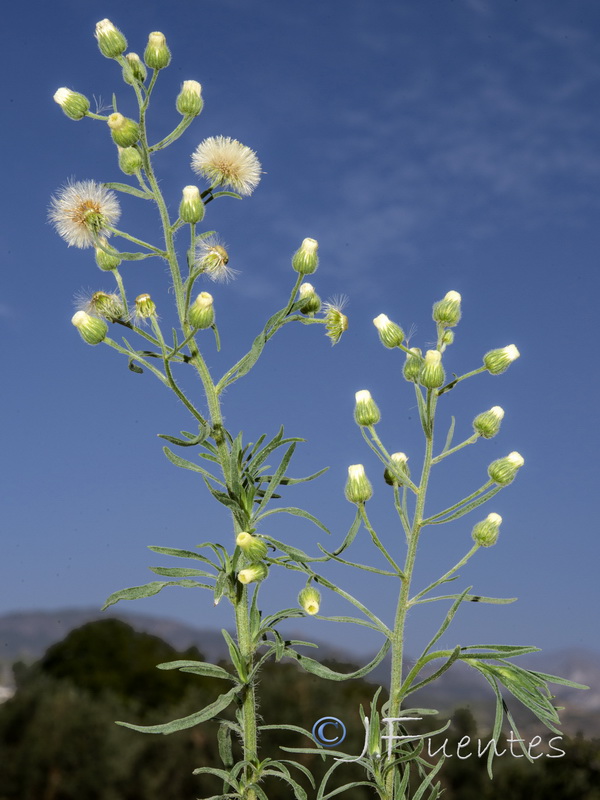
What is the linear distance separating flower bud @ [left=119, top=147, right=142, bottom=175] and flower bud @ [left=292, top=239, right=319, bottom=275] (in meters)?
0.44

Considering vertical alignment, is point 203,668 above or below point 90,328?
below

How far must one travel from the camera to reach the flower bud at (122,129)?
6.31 feet

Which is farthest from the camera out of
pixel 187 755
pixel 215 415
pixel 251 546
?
pixel 187 755

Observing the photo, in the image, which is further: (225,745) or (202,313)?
(225,745)

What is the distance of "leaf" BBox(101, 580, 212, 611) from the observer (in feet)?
6.22

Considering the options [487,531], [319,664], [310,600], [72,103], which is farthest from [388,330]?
[72,103]

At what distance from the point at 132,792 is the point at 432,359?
11.6 ft

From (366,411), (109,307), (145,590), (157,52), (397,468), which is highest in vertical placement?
(157,52)

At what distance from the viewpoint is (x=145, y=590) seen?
75.9 inches

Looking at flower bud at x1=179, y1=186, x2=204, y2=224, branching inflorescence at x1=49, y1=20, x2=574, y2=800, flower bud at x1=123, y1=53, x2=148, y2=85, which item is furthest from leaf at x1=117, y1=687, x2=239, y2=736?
flower bud at x1=123, y1=53, x2=148, y2=85

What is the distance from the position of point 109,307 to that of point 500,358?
98cm

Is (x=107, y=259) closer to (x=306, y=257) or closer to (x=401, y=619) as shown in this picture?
(x=306, y=257)

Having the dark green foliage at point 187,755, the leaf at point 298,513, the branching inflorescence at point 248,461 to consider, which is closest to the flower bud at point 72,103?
the branching inflorescence at point 248,461

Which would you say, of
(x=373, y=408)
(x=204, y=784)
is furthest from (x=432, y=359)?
(x=204, y=784)
